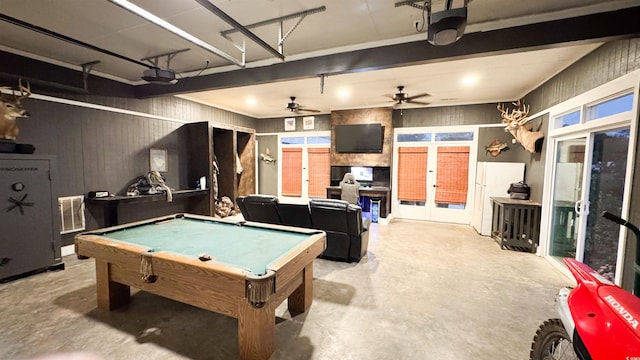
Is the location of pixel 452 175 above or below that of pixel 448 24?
below

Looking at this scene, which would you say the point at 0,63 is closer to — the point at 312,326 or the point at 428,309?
the point at 312,326

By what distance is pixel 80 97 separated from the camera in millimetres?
4316

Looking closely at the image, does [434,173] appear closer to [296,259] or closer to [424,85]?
[424,85]

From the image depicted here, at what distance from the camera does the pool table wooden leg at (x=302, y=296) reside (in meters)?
2.59

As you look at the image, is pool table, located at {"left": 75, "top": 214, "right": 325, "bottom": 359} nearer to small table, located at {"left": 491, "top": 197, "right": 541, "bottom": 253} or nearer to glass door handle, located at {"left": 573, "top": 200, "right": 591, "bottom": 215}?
glass door handle, located at {"left": 573, "top": 200, "right": 591, "bottom": 215}

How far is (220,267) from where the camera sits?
1.84 m

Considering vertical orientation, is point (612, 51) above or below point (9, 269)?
above

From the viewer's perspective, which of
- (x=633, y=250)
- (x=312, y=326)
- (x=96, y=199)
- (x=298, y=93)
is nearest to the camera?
(x=312, y=326)

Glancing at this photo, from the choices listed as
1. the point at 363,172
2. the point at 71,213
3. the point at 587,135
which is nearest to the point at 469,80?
the point at 587,135

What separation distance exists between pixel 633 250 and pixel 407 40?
320 cm

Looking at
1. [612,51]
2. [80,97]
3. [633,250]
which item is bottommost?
[633,250]

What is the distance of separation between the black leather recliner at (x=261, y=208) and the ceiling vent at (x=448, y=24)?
111 inches

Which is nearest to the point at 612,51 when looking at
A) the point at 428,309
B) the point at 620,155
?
the point at 620,155

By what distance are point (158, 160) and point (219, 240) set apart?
3.96 meters
